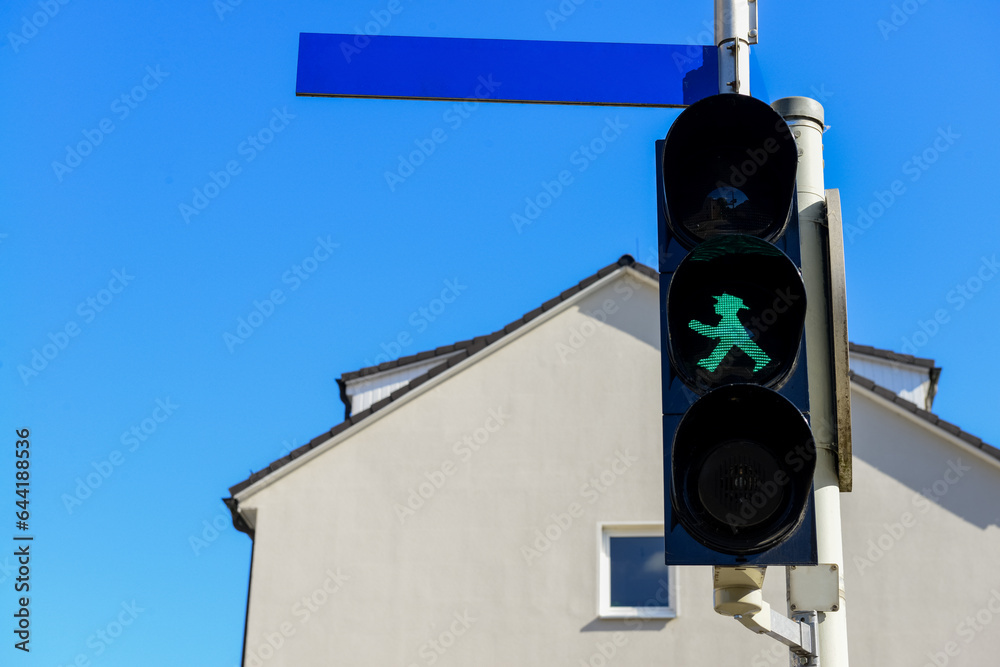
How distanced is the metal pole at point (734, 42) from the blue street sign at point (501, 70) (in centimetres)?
22

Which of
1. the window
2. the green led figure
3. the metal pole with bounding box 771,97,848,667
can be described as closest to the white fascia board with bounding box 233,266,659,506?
the window

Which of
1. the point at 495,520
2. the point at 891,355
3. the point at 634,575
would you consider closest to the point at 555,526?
the point at 495,520

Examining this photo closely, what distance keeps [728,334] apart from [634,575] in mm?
10251

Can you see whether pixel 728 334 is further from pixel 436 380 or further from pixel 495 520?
pixel 436 380

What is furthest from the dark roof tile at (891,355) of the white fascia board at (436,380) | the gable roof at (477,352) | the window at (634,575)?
the window at (634,575)

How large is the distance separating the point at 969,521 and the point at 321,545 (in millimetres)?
7491

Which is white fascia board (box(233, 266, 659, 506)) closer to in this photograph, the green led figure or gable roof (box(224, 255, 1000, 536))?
gable roof (box(224, 255, 1000, 536))

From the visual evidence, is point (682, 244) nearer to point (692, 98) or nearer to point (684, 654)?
point (692, 98)

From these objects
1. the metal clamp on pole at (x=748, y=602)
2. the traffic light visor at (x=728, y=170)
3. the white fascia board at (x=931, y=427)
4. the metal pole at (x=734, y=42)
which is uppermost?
the white fascia board at (x=931, y=427)

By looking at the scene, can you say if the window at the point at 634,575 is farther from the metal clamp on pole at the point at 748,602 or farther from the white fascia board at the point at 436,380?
the metal clamp on pole at the point at 748,602

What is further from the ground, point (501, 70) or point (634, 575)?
point (634, 575)

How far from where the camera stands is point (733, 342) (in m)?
3.07

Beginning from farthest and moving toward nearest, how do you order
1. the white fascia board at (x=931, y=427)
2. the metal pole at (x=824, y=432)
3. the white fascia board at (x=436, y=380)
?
the white fascia board at (x=436, y=380)
the white fascia board at (x=931, y=427)
the metal pole at (x=824, y=432)

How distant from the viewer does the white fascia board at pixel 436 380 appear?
541 inches
